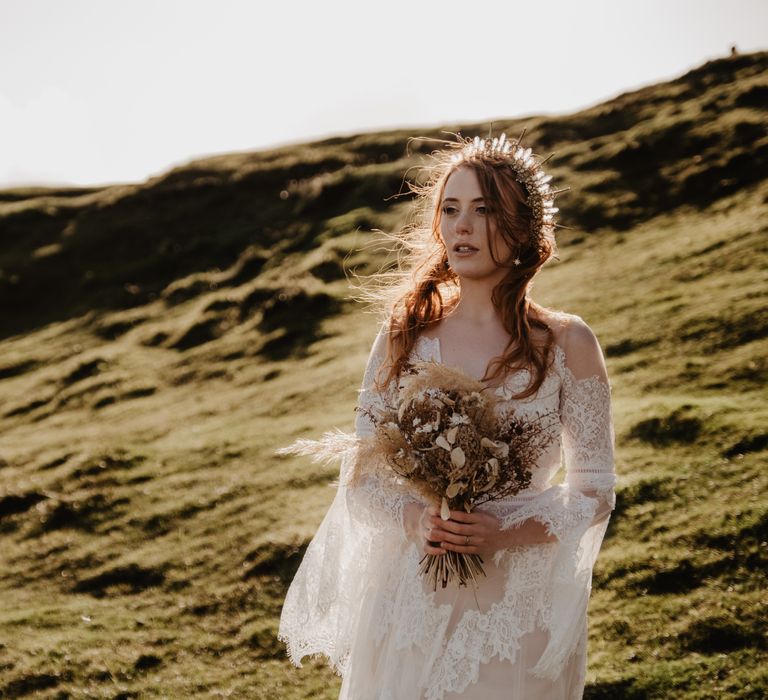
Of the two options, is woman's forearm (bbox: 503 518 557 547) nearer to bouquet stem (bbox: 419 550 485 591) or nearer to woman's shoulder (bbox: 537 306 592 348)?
bouquet stem (bbox: 419 550 485 591)

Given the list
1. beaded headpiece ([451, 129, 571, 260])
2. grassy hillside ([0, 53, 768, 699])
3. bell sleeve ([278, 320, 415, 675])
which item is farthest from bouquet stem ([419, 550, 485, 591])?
grassy hillside ([0, 53, 768, 699])

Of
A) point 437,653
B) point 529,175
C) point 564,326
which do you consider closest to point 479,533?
point 437,653

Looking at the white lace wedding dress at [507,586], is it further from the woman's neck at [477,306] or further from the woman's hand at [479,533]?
the woman's neck at [477,306]

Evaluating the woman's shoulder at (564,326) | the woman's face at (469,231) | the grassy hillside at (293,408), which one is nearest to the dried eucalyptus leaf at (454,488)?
the woman's shoulder at (564,326)

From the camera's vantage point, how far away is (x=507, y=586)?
382 centimetres

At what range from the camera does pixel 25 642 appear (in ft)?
31.7

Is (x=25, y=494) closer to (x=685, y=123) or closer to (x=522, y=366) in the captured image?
(x=522, y=366)

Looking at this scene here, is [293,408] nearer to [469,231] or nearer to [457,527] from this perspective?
[469,231]

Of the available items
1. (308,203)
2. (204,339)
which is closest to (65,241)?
(308,203)

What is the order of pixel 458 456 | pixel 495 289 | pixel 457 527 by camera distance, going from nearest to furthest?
pixel 458 456 → pixel 457 527 → pixel 495 289

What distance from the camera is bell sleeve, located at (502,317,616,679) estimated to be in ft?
12.3

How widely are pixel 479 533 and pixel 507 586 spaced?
45cm

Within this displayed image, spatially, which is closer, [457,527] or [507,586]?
[457,527]

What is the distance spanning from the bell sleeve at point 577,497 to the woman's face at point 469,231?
0.58m
